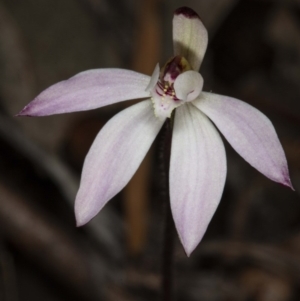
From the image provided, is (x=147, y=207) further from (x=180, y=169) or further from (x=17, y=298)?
(x=180, y=169)

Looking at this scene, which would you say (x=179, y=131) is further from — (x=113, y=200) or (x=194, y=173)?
(x=113, y=200)

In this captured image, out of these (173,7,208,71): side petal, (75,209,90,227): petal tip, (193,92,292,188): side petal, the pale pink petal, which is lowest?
(75,209,90,227): petal tip

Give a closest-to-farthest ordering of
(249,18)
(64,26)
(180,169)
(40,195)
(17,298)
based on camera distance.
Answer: (180,169) → (17,298) → (40,195) → (64,26) → (249,18)

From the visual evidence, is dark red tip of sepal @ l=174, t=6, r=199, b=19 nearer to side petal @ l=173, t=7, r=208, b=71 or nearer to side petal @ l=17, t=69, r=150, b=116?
side petal @ l=173, t=7, r=208, b=71

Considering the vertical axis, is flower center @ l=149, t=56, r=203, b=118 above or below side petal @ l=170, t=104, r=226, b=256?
above

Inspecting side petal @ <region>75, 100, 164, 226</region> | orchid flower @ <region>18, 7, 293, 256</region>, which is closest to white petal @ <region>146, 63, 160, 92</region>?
orchid flower @ <region>18, 7, 293, 256</region>

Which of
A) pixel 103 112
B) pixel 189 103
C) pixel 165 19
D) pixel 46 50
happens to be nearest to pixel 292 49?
pixel 165 19

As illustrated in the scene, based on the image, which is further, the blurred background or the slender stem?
the blurred background
